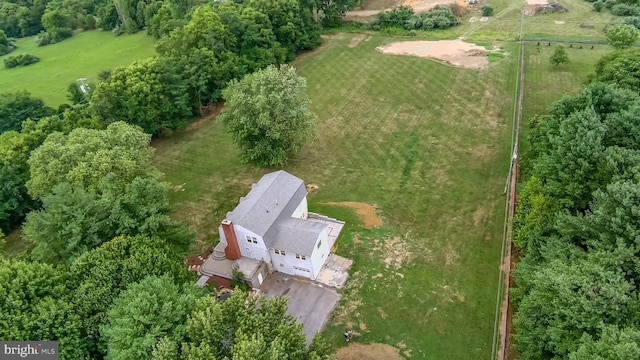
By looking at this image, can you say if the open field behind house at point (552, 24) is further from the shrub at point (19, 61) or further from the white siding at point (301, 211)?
the shrub at point (19, 61)

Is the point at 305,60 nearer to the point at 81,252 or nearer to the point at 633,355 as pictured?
the point at 81,252

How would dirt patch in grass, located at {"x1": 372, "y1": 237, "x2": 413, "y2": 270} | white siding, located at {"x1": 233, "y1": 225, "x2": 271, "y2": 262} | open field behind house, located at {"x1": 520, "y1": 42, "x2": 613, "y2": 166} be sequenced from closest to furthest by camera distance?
white siding, located at {"x1": 233, "y1": 225, "x2": 271, "y2": 262} < dirt patch in grass, located at {"x1": 372, "y1": 237, "x2": 413, "y2": 270} < open field behind house, located at {"x1": 520, "y1": 42, "x2": 613, "y2": 166}

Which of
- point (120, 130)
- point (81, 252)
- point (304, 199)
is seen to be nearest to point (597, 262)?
point (304, 199)

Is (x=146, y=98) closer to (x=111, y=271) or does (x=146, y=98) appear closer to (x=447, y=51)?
(x=111, y=271)

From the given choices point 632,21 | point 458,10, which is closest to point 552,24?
point 632,21

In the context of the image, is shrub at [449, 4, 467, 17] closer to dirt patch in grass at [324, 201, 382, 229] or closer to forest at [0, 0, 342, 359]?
forest at [0, 0, 342, 359]

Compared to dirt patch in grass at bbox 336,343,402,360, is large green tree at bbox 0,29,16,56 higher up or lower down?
higher up

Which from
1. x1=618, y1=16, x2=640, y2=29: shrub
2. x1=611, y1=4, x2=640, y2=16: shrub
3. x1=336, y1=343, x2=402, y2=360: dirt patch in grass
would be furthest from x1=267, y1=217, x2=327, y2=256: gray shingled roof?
x1=611, y1=4, x2=640, y2=16: shrub
